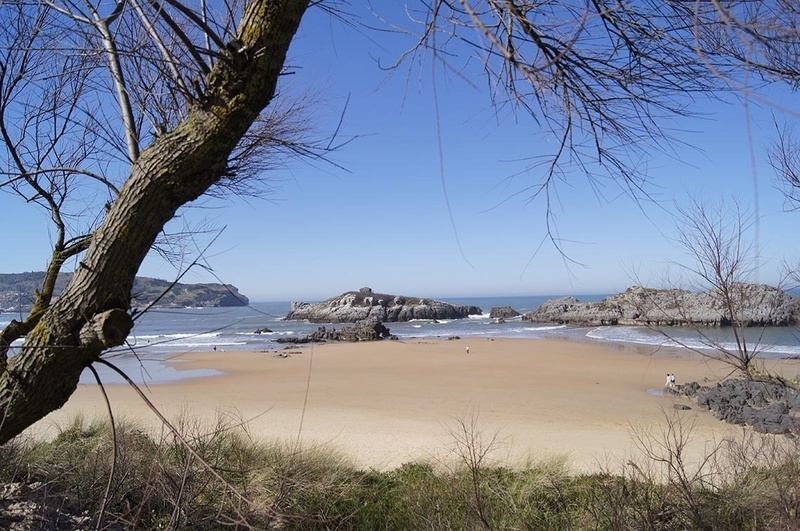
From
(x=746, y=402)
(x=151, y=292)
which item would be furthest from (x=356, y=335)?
(x=151, y=292)

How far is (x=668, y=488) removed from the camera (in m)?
4.52

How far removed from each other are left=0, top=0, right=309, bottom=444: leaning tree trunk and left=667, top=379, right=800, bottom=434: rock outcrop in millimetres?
12255

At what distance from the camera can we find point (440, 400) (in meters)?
16.2

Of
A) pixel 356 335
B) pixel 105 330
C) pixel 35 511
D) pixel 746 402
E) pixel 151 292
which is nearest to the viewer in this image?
pixel 105 330

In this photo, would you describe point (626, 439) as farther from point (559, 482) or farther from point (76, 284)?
point (76, 284)

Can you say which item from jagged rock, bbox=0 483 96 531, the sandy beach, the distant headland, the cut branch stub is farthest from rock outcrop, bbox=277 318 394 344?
the cut branch stub

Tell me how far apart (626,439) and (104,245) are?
10.4m

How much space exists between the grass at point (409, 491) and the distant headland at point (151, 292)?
87 cm

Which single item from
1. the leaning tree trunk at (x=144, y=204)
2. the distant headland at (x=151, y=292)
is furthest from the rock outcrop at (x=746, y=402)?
the leaning tree trunk at (x=144, y=204)

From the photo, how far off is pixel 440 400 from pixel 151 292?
1386cm

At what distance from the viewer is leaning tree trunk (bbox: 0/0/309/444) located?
1.97 metres

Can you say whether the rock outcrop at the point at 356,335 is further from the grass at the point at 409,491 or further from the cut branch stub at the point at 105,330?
the cut branch stub at the point at 105,330

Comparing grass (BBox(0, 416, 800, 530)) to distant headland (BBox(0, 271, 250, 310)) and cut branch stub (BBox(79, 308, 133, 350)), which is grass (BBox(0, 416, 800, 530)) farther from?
cut branch stub (BBox(79, 308, 133, 350))

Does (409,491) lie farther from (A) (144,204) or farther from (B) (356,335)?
(B) (356,335)
